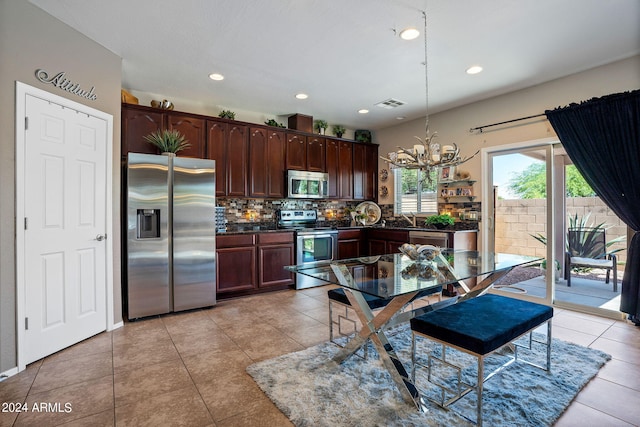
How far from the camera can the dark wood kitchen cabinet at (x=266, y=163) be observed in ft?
15.7

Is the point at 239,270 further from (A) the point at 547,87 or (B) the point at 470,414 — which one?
(A) the point at 547,87

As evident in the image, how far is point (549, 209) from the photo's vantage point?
13.0 ft

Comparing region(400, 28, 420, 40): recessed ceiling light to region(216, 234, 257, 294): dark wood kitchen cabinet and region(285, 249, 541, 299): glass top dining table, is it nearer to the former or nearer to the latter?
region(285, 249, 541, 299): glass top dining table

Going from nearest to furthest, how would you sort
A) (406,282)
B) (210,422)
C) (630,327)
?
(210,422), (406,282), (630,327)

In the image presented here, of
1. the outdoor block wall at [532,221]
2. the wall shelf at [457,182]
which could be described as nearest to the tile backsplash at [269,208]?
the wall shelf at [457,182]

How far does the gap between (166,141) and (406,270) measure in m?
3.13

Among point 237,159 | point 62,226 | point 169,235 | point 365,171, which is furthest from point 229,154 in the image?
point 365,171

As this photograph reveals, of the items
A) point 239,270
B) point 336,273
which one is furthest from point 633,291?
point 239,270

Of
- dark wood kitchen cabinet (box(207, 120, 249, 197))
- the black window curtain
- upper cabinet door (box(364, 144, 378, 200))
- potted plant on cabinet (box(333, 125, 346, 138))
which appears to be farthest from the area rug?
potted plant on cabinet (box(333, 125, 346, 138))

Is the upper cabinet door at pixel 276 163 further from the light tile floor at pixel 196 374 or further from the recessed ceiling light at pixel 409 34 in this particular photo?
the recessed ceiling light at pixel 409 34

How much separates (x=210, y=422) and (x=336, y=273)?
1115mm

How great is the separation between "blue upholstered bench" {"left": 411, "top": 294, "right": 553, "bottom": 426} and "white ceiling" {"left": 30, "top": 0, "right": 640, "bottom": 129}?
2.25 m

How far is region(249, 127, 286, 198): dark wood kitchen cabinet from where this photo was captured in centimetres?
478

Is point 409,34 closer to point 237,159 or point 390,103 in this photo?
point 390,103
